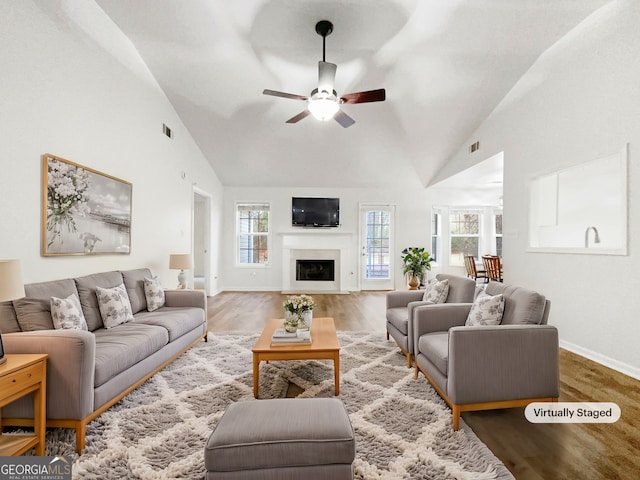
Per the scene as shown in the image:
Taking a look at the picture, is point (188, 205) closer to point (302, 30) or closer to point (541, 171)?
point (302, 30)

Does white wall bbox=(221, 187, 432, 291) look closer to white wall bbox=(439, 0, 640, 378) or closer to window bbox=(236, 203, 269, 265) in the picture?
window bbox=(236, 203, 269, 265)

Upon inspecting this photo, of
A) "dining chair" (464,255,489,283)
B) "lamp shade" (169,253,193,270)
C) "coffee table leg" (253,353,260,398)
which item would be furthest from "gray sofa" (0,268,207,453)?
"dining chair" (464,255,489,283)

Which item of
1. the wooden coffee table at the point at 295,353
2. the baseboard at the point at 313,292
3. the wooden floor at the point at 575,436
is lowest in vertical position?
the wooden floor at the point at 575,436

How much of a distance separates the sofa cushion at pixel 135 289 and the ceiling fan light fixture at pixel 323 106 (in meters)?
2.66

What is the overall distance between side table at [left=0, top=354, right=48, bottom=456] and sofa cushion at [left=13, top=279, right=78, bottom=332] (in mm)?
491

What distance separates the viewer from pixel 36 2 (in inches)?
104

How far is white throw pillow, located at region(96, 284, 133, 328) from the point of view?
2869 mm

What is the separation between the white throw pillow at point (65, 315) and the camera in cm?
234

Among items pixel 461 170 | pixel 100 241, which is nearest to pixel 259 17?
Result: pixel 100 241

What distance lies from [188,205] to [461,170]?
4892 mm

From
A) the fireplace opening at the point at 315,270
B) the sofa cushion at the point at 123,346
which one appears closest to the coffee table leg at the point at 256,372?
the sofa cushion at the point at 123,346

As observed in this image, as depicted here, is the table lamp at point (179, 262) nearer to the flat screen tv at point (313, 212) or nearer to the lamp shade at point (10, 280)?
the lamp shade at point (10, 280)

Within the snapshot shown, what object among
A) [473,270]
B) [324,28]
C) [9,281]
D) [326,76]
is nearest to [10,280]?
[9,281]

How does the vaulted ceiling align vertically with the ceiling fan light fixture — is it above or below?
above
